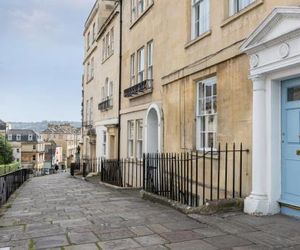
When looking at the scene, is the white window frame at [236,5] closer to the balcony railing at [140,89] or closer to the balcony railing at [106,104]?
the balcony railing at [140,89]

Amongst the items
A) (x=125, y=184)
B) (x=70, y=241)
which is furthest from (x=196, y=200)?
(x=125, y=184)

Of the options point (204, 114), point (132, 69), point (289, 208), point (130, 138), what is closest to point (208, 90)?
point (204, 114)

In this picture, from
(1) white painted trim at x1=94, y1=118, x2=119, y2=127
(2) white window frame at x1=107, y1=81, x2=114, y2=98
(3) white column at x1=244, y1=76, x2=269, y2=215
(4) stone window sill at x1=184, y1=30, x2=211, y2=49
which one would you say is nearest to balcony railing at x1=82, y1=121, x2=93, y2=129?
(1) white painted trim at x1=94, y1=118, x2=119, y2=127

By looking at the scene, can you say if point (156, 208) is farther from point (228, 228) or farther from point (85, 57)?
point (85, 57)

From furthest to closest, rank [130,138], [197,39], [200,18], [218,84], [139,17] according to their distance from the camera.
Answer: [130,138], [139,17], [200,18], [197,39], [218,84]

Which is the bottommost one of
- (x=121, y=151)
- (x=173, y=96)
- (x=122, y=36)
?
(x=121, y=151)

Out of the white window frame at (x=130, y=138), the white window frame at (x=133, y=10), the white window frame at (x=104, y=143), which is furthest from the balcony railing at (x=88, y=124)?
the white window frame at (x=133, y=10)

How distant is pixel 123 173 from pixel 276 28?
12.4 meters

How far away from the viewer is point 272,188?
7539 mm

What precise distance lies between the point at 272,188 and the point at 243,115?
5.58ft

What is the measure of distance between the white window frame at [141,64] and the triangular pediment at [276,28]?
9032 mm

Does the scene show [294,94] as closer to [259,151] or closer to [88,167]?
[259,151]

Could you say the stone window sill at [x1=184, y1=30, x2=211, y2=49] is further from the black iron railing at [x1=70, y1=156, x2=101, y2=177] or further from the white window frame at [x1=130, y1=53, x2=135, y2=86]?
the black iron railing at [x1=70, y1=156, x2=101, y2=177]

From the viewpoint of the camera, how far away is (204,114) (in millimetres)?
10617
